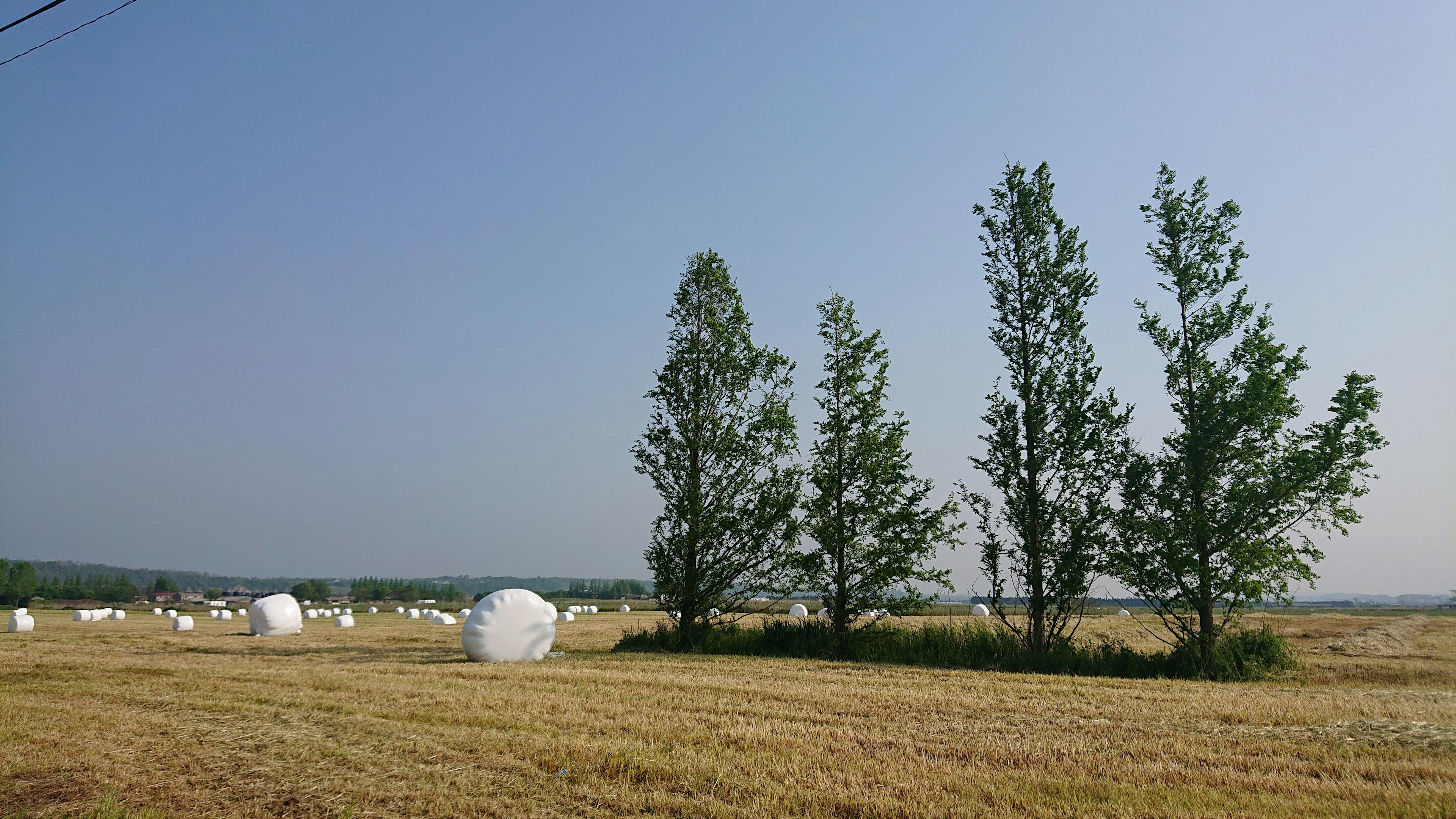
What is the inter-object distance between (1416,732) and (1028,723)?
11.1 ft

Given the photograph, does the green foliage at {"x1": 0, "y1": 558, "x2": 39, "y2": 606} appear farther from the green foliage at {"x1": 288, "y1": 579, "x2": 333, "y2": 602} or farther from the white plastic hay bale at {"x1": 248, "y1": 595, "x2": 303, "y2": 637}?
the white plastic hay bale at {"x1": 248, "y1": 595, "x2": 303, "y2": 637}

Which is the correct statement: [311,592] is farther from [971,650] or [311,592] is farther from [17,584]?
[971,650]

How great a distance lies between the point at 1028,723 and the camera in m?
8.33

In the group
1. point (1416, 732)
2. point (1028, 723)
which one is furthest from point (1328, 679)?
point (1028, 723)

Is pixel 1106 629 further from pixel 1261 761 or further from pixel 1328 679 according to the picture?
pixel 1261 761

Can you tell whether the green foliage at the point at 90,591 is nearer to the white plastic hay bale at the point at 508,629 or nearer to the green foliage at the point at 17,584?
the green foliage at the point at 17,584

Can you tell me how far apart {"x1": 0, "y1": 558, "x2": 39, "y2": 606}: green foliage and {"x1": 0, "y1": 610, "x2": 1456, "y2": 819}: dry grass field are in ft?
281

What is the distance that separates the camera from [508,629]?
16.6 metres

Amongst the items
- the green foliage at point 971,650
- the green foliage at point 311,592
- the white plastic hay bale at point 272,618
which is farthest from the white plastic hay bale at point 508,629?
the green foliage at point 311,592

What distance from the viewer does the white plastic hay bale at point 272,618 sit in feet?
103

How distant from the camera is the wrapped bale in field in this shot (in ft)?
53.9

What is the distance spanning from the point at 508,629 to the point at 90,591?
111353 millimetres

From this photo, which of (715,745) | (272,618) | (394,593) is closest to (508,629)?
(715,745)

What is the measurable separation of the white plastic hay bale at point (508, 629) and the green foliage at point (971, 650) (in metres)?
3.28
